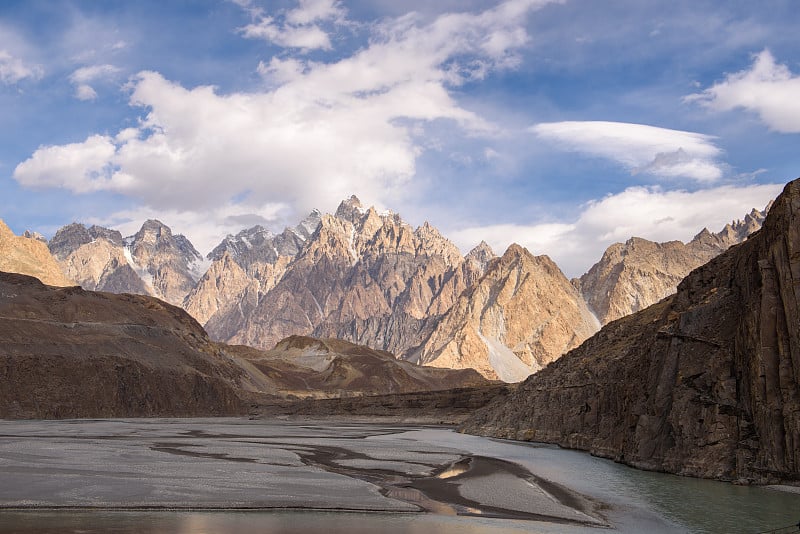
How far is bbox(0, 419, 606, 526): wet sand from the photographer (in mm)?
36656

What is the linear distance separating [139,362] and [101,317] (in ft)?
92.1

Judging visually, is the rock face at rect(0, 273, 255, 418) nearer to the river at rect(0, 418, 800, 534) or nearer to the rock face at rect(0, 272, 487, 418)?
the rock face at rect(0, 272, 487, 418)

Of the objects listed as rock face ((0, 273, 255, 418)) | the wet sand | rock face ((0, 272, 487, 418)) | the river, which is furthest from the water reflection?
rock face ((0, 273, 255, 418))

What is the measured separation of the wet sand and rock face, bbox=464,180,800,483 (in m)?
8.43

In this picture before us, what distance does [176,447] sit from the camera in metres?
69.6

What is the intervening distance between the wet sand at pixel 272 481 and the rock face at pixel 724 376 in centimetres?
843

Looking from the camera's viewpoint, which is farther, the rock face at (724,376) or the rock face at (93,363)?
the rock face at (93,363)

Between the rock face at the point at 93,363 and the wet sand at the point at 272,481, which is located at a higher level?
the rock face at the point at 93,363

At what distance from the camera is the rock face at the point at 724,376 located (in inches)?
1580

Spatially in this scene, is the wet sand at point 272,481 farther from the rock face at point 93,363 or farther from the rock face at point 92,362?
the rock face at point 92,362

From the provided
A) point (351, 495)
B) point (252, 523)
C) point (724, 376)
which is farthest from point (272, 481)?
point (724, 376)

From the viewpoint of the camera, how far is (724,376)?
149 ft

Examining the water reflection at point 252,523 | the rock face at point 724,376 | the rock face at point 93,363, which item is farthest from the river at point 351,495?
the rock face at point 93,363

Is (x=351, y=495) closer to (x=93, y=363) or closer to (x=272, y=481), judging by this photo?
(x=272, y=481)
